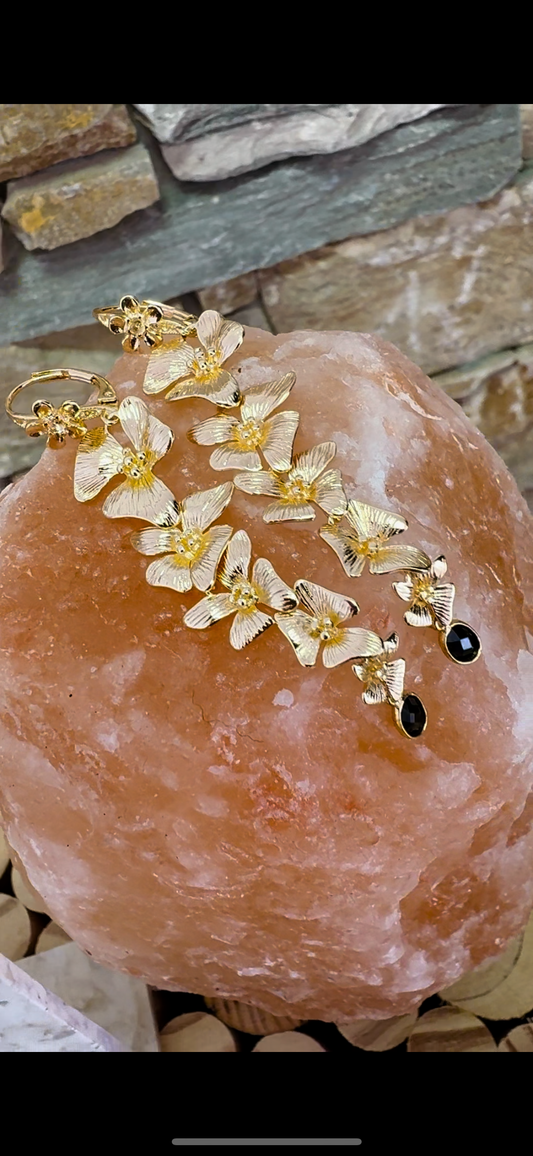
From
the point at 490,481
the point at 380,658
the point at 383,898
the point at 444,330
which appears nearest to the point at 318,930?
the point at 383,898

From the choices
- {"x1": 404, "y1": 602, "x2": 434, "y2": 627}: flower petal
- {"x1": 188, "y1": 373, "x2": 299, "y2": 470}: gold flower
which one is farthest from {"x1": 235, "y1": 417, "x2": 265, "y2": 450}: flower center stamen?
{"x1": 404, "y1": 602, "x2": 434, "y2": 627}: flower petal

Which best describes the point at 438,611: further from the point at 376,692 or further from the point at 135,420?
the point at 135,420

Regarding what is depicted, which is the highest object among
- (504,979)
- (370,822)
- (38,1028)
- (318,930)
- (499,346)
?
(499,346)

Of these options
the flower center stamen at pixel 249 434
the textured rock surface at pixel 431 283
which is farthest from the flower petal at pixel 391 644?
the textured rock surface at pixel 431 283

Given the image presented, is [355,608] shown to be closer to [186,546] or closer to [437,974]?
[186,546]

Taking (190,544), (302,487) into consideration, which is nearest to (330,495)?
(302,487)

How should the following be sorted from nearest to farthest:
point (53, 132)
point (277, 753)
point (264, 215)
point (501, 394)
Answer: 1. point (277, 753)
2. point (53, 132)
3. point (264, 215)
4. point (501, 394)

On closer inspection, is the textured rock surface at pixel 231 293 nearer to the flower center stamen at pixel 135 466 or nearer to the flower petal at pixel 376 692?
the flower center stamen at pixel 135 466
